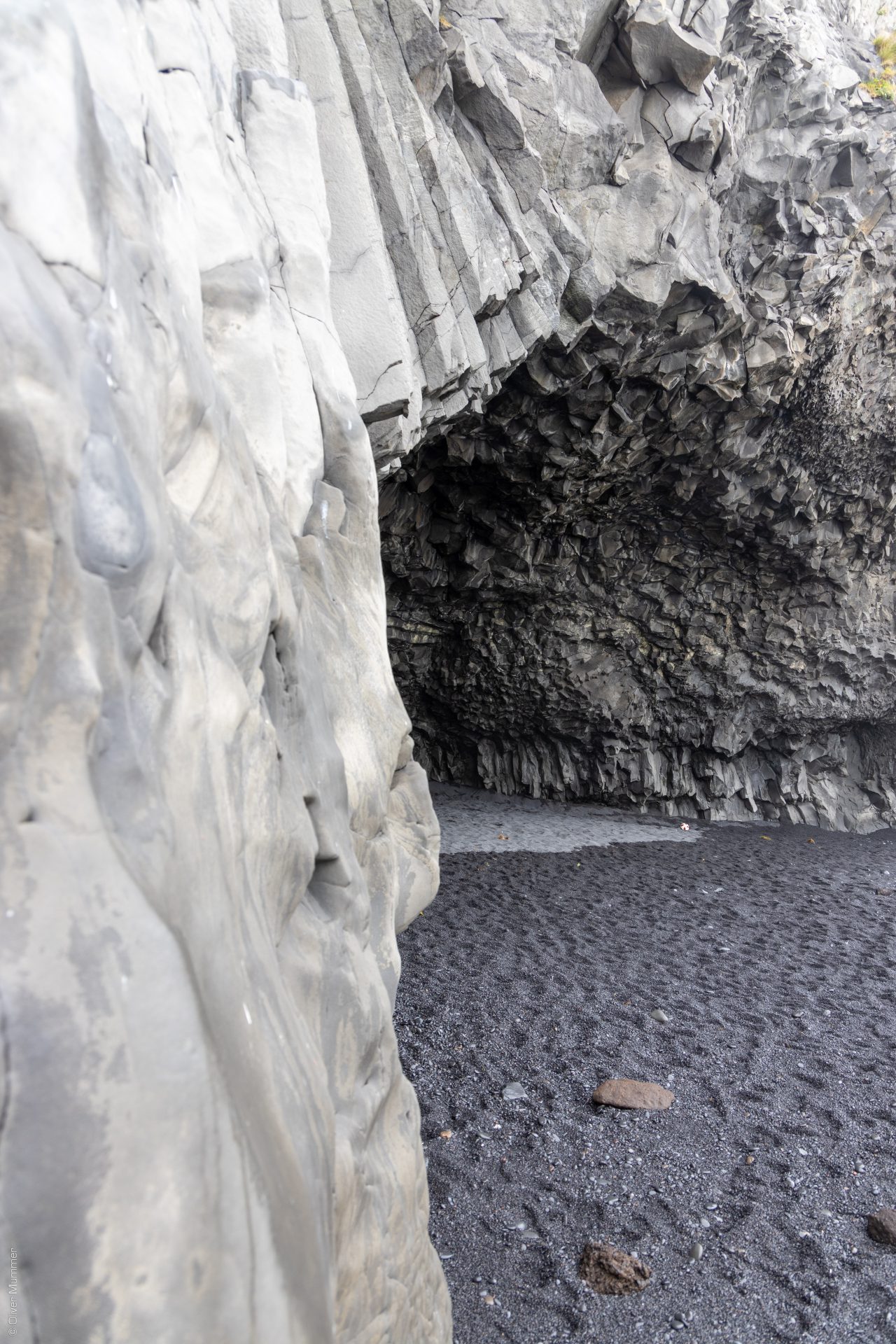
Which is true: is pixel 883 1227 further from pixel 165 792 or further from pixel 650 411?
pixel 650 411

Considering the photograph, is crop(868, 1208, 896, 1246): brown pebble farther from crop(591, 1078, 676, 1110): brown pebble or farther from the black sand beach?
crop(591, 1078, 676, 1110): brown pebble

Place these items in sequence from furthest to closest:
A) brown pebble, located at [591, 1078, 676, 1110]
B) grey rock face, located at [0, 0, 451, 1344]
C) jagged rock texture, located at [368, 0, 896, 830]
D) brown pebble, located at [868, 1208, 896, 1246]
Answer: jagged rock texture, located at [368, 0, 896, 830]
brown pebble, located at [591, 1078, 676, 1110]
brown pebble, located at [868, 1208, 896, 1246]
grey rock face, located at [0, 0, 451, 1344]

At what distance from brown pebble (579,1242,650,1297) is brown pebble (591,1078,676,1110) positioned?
83 cm

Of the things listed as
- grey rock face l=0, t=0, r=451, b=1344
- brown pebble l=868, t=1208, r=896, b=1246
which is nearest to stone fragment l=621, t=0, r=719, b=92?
grey rock face l=0, t=0, r=451, b=1344

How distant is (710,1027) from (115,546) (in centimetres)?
397

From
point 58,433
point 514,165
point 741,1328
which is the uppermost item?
point 514,165

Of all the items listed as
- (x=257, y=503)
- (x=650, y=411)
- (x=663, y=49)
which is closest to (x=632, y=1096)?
(x=257, y=503)

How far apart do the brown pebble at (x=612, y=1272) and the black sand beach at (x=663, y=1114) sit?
3cm

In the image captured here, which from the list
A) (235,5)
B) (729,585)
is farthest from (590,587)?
(235,5)

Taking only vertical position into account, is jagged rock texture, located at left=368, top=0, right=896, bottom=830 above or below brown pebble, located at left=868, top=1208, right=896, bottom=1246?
above

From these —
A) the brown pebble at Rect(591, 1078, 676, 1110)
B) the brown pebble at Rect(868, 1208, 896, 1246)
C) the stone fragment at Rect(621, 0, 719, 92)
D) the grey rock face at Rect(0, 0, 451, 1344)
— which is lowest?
the brown pebble at Rect(868, 1208, 896, 1246)

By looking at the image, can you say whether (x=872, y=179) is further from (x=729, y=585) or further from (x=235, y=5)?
(x=235, y=5)

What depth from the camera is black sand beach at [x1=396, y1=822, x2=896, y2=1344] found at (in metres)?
2.37

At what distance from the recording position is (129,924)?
90cm
